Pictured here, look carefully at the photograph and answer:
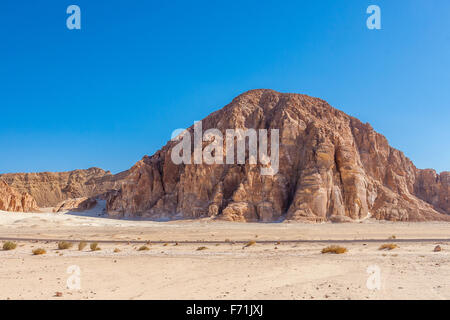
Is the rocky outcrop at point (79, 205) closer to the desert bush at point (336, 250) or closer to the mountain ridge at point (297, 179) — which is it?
the mountain ridge at point (297, 179)

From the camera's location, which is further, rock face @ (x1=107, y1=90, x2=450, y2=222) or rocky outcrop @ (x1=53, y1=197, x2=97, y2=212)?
rocky outcrop @ (x1=53, y1=197, x2=97, y2=212)

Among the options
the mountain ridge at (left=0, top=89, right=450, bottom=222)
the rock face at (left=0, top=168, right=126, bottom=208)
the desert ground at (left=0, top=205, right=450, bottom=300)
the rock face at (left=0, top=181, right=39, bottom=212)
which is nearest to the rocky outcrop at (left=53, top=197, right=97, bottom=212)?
the rock face at (left=0, top=181, right=39, bottom=212)

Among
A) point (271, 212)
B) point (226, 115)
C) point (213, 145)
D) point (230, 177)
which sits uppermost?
point (226, 115)

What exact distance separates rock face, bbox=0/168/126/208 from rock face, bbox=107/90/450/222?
176 ft

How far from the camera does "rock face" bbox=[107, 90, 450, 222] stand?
180 feet

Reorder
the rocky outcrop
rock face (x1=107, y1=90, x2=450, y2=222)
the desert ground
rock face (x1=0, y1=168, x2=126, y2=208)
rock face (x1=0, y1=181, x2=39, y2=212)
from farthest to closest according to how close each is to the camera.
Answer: rock face (x1=0, y1=168, x2=126, y2=208) → the rocky outcrop → rock face (x1=0, y1=181, x2=39, y2=212) → rock face (x1=107, y1=90, x2=450, y2=222) → the desert ground

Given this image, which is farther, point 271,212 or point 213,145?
point 213,145

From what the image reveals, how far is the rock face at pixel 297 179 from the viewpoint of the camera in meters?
54.9

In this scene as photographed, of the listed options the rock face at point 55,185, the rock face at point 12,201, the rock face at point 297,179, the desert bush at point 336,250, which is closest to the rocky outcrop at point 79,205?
the rock face at point 12,201

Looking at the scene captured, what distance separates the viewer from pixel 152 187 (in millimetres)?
71750

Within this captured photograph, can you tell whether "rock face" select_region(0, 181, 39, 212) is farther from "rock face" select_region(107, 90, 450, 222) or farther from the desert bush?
the desert bush
